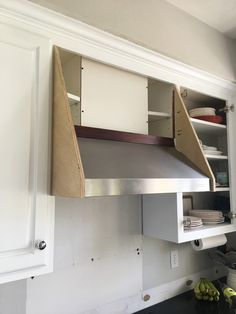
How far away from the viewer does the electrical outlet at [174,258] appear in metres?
1.63

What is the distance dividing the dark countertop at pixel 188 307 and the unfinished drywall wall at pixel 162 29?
137cm

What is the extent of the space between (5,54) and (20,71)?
0.07 metres

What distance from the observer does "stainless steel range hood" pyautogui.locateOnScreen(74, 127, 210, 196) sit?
856mm

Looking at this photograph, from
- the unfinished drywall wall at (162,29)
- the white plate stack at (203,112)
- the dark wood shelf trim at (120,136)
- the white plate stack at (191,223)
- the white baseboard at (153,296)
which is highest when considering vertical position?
the unfinished drywall wall at (162,29)

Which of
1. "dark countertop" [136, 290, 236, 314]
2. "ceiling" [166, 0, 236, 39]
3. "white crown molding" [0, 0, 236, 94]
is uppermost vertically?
"ceiling" [166, 0, 236, 39]

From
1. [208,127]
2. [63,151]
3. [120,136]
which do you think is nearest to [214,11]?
[208,127]

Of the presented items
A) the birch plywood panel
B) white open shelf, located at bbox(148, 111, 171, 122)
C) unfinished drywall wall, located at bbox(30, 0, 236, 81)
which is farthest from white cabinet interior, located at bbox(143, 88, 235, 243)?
the birch plywood panel

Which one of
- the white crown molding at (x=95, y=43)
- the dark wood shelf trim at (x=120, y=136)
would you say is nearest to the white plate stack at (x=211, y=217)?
the dark wood shelf trim at (x=120, y=136)

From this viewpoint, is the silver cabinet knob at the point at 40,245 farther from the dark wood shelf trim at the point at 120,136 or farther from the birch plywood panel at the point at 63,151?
the dark wood shelf trim at the point at 120,136

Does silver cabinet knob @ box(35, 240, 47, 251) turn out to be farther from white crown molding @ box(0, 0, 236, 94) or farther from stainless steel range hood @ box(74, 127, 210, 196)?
white crown molding @ box(0, 0, 236, 94)

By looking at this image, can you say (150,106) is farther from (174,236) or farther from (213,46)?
(174,236)

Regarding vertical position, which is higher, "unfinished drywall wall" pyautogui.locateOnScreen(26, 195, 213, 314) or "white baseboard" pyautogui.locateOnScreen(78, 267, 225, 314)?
"unfinished drywall wall" pyautogui.locateOnScreen(26, 195, 213, 314)

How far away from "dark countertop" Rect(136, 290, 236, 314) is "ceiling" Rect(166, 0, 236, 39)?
1709 mm

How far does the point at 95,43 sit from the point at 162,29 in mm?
471
